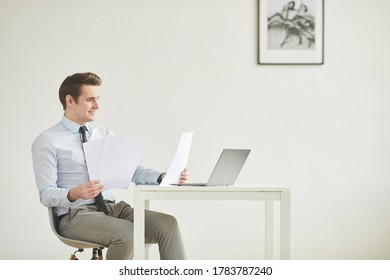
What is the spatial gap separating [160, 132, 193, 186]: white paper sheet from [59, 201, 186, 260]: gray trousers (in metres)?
0.17

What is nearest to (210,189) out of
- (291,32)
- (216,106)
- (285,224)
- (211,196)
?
(211,196)

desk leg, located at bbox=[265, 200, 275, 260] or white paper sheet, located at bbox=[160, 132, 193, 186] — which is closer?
white paper sheet, located at bbox=[160, 132, 193, 186]

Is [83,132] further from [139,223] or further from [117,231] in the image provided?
[139,223]

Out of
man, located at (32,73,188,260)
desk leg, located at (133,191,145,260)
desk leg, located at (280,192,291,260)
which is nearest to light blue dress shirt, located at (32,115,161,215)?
man, located at (32,73,188,260)

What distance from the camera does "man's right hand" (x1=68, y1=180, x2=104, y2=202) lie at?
304 cm

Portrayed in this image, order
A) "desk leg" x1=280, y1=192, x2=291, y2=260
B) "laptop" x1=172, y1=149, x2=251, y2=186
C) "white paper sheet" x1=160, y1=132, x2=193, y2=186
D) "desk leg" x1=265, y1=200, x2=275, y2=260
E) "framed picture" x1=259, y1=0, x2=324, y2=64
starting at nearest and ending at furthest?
"desk leg" x1=280, y1=192, x2=291, y2=260, "laptop" x1=172, y1=149, x2=251, y2=186, "white paper sheet" x1=160, y1=132, x2=193, y2=186, "desk leg" x1=265, y1=200, x2=275, y2=260, "framed picture" x1=259, y1=0, x2=324, y2=64

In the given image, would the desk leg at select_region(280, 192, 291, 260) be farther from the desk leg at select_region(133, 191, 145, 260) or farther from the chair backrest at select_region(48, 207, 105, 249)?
the chair backrest at select_region(48, 207, 105, 249)

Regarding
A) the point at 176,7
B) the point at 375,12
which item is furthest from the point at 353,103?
the point at 176,7

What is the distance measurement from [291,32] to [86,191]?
2230mm

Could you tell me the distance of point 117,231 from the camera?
3.10 m

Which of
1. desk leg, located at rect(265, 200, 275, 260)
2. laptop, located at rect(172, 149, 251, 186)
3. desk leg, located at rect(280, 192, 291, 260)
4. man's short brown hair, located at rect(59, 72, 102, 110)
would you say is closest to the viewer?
desk leg, located at rect(280, 192, 291, 260)

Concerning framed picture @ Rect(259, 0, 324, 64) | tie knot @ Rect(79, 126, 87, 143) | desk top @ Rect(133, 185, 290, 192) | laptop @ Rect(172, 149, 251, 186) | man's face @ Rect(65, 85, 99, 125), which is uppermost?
framed picture @ Rect(259, 0, 324, 64)
